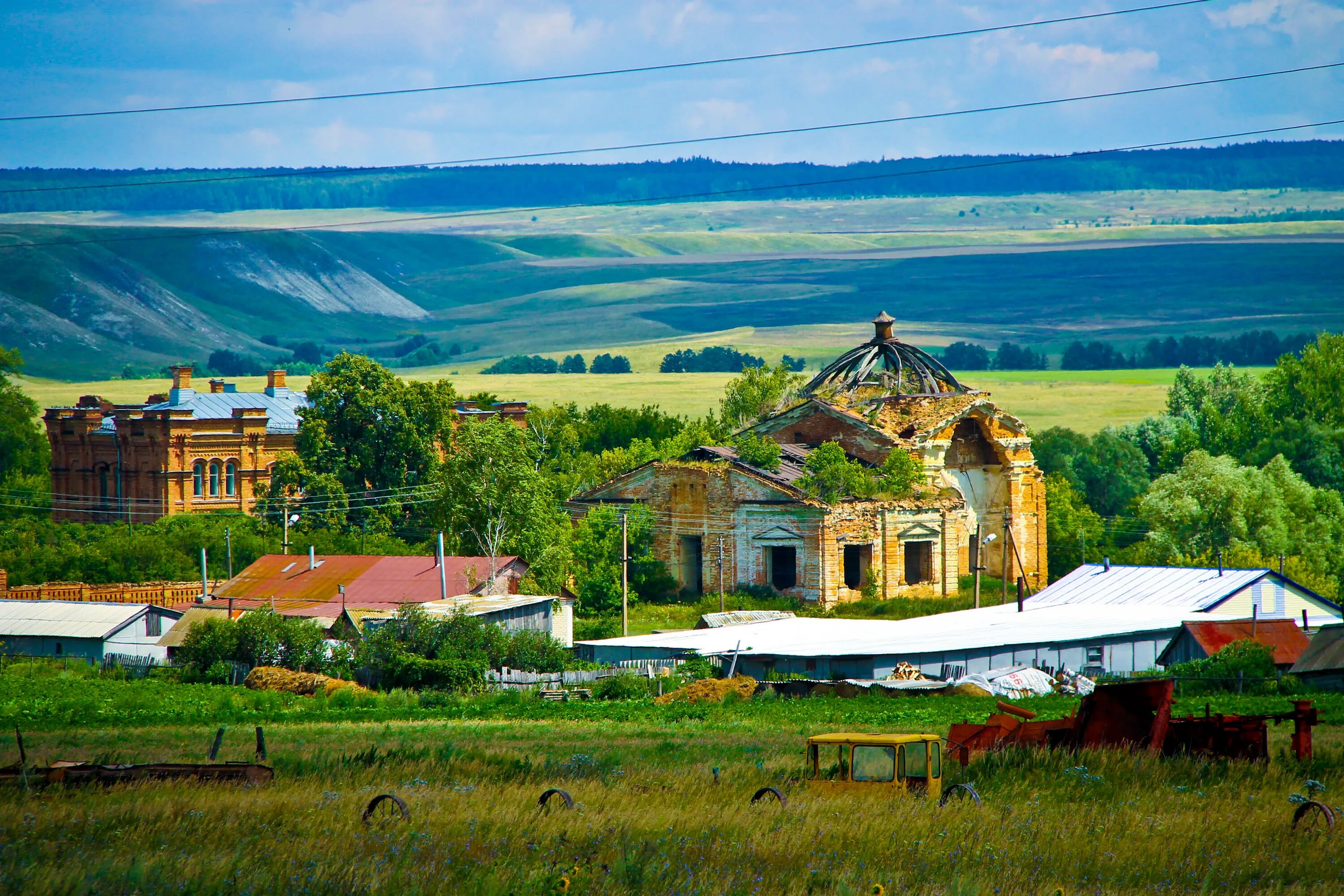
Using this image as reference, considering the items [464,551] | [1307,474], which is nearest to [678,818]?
[464,551]

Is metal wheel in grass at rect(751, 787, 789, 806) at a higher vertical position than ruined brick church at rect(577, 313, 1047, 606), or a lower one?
lower

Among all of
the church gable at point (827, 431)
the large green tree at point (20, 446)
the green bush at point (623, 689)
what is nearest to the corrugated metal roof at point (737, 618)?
the church gable at point (827, 431)

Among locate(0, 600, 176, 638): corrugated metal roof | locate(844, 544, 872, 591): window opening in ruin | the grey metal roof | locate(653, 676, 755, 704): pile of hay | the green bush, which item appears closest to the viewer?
locate(653, 676, 755, 704): pile of hay

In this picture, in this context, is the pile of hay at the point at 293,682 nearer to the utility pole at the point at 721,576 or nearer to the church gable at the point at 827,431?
the utility pole at the point at 721,576

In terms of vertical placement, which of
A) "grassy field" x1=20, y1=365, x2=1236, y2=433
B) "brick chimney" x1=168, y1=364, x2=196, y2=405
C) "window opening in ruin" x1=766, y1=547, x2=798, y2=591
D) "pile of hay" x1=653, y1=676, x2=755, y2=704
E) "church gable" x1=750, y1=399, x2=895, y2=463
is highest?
"grassy field" x1=20, y1=365, x2=1236, y2=433

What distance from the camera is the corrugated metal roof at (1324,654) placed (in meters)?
33.7

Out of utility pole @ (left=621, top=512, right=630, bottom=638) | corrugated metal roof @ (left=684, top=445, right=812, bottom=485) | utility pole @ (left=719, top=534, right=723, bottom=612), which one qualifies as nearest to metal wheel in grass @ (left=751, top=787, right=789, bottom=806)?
utility pole @ (left=621, top=512, right=630, bottom=638)

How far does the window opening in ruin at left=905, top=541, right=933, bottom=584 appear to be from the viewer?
54.8 metres

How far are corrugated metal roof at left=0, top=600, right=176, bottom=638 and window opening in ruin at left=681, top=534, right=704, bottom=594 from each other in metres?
17.3

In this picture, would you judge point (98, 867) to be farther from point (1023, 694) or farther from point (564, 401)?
point (564, 401)

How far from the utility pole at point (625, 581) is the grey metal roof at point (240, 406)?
25412 millimetres

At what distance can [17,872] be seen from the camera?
12.2 m

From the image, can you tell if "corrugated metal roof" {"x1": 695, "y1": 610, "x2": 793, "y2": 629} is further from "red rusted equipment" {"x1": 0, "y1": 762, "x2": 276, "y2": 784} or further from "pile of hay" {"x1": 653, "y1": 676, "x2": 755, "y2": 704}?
"red rusted equipment" {"x1": 0, "y1": 762, "x2": 276, "y2": 784}

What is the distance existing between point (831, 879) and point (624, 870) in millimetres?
1758
